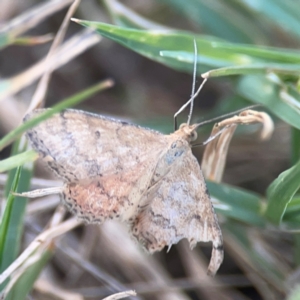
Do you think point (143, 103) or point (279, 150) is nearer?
point (279, 150)

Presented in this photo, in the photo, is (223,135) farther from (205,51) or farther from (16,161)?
(16,161)

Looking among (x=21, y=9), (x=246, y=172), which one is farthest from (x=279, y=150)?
(x=21, y=9)

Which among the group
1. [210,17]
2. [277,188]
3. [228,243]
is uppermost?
[210,17]

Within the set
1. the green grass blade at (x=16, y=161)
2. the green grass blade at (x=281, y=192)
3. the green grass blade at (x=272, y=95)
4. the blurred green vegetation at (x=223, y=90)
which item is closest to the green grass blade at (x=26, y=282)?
the blurred green vegetation at (x=223, y=90)

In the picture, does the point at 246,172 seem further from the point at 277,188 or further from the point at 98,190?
the point at 98,190

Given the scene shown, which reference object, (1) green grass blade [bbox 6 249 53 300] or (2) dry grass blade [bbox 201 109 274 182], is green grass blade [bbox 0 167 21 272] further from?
(2) dry grass blade [bbox 201 109 274 182]

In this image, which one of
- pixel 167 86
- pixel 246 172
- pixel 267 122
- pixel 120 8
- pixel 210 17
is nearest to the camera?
pixel 267 122

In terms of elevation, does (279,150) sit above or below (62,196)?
below
